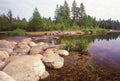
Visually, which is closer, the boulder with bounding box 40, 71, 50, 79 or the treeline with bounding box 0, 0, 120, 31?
the boulder with bounding box 40, 71, 50, 79

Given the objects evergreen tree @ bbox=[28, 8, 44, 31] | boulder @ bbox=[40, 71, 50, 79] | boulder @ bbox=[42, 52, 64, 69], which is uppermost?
evergreen tree @ bbox=[28, 8, 44, 31]

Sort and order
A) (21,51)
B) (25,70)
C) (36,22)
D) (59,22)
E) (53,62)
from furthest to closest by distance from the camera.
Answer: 1. (59,22)
2. (36,22)
3. (21,51)
4. (53,62)
5. (25,70)

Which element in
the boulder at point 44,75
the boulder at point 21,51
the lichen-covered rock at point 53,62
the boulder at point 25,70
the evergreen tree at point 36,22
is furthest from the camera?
the evergreen tree at point 36,22

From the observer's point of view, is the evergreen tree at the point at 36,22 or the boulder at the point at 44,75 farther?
the evergreen tree at the point at 36,22

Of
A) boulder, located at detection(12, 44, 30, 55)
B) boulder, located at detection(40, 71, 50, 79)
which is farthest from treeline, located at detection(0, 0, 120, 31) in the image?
boulder, located at detection(40, 71, 50, 79)

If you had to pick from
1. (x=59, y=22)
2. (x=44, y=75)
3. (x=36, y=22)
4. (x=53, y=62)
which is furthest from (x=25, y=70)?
(x=59, y=22)

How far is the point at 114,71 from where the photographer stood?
10750mm

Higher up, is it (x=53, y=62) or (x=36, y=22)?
(x=36, y=22)

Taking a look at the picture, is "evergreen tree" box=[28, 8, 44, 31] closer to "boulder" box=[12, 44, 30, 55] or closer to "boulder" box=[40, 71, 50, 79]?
"boulder" box=[12, 44, 30, 55]

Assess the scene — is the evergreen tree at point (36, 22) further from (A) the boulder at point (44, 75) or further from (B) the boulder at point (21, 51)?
(A) the boulder at point (44, 75)

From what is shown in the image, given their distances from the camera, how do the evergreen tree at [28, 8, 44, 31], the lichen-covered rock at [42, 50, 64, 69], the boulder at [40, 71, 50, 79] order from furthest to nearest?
the evergreen tree at [28, 8, 44, 31], the lichen-covered rock at [42, 50, 64, 69], the boulder at [40, 71, 50, 79]

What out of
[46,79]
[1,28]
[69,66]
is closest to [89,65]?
[69,66]

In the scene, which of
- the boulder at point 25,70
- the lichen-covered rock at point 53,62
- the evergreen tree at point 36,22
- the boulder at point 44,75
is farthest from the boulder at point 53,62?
the evergreen tree at point 36,22

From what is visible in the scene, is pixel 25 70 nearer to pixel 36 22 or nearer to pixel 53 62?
pixel 53 62
